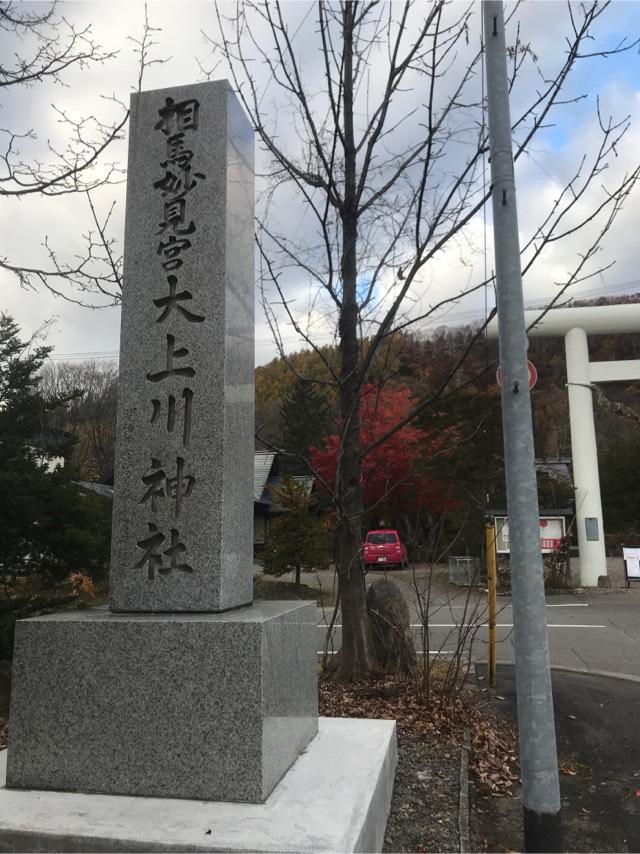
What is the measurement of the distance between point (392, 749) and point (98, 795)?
1761 millimetres

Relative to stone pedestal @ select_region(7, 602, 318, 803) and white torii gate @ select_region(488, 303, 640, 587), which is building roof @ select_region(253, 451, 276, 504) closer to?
white torii gate @ select_region(488, 303, 640, 587)

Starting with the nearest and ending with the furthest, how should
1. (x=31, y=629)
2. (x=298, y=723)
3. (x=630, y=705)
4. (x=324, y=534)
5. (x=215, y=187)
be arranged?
(x=31, y=629) < (x=298, y=723) < (x=215, y=187) < (x=630, y=705) < (x=324, y=534)

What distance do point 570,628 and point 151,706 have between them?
10.3 m

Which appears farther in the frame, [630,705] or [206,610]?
[630,705]

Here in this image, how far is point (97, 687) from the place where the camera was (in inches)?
119

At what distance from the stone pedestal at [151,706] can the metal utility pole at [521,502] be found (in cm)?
112

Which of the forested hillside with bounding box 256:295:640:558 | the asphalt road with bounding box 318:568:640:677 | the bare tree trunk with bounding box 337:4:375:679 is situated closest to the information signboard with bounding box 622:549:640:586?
the asphalt road with bounding box 318:568:640:677

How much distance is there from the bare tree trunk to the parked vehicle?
1404 cm

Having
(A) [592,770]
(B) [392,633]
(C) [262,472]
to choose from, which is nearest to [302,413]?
(C) [262,472]

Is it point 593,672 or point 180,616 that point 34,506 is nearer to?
point 180,616

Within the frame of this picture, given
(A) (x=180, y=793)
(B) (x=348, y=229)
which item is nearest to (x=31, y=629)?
(A) (x=180, y=793)

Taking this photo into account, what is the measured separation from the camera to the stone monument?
9.38 ft

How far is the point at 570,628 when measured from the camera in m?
11.6

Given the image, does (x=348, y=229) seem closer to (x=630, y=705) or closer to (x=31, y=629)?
(x=31, y=629)
